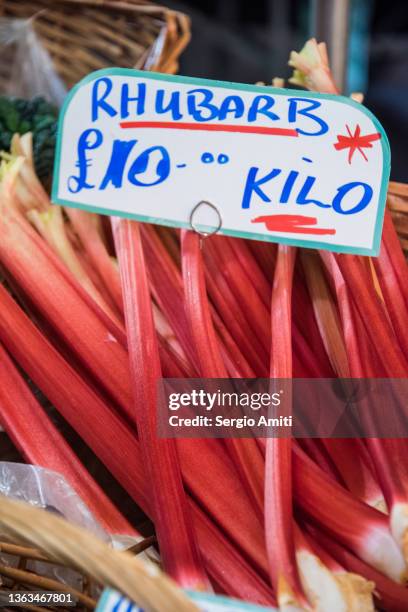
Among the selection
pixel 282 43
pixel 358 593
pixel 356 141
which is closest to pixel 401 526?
pixel 358 593

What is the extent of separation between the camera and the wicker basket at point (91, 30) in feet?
4.51

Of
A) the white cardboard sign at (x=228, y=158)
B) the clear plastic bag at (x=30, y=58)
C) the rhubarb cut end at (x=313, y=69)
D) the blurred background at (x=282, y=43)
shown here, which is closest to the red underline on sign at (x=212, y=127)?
the white cardboard sign at (x=228, y=158)

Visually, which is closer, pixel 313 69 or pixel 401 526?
pixel 401 526

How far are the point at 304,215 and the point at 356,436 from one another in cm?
25

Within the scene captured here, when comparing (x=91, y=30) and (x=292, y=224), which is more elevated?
(x=91, y=30)

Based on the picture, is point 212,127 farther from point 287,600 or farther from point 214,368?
point 287,600

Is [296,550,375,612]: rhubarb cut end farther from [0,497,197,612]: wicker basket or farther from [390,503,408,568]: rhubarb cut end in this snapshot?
[0,497,197,612]: wicker basket

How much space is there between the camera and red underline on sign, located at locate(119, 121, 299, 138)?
0.85 meters

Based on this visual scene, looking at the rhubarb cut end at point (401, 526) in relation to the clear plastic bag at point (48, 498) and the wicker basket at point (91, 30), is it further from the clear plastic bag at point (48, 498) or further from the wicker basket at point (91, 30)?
the wicker basket at point (91, 30)

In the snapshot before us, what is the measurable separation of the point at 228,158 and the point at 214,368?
0.82 feet

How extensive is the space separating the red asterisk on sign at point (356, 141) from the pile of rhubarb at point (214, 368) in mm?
102

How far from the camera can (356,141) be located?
84 centimetres

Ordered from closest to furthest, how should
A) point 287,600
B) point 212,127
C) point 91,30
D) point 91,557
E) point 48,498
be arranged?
point 91,557, point 287,600, point 48,498, point 212,127, point 91,30

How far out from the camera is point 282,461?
2.41ft
